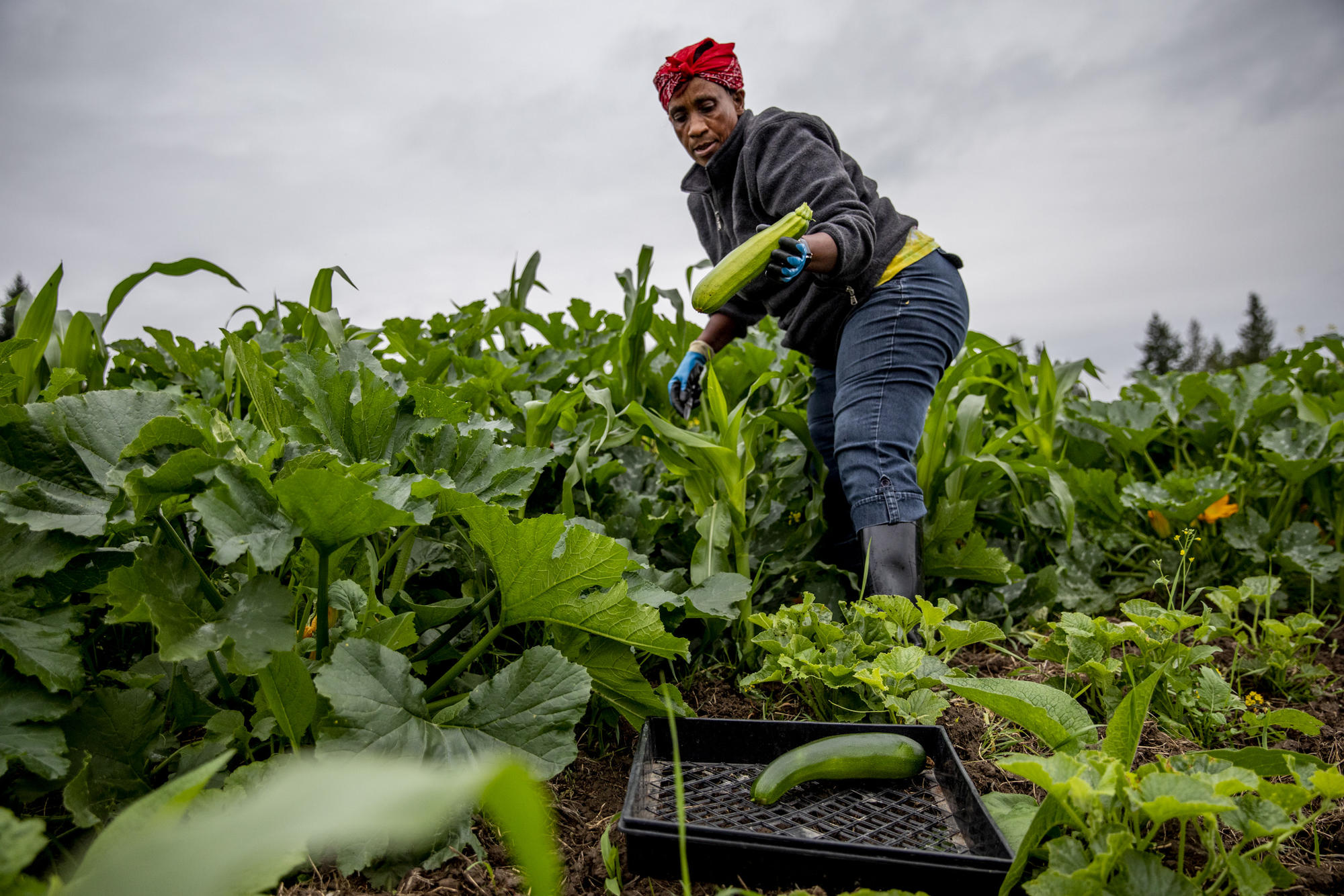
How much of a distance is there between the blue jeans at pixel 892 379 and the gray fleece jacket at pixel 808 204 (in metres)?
0.09

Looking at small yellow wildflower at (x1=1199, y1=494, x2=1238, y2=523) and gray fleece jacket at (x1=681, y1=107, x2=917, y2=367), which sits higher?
gray fleece jacket at (x1=681, y1=107, x2=917, y2=367)

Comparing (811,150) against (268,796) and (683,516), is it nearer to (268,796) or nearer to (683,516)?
(683,516)

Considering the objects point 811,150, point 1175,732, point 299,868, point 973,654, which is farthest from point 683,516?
point 299,868

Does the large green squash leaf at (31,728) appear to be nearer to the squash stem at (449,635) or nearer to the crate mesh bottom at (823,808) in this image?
the squash stem at (449,635)

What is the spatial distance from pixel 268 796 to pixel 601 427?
1.65 metres

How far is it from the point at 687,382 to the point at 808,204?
735 millimetres

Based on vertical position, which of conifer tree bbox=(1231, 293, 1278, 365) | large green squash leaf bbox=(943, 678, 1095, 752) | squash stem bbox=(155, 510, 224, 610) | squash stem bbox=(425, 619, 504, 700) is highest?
conifer tree bbox=(1231, 293, 1278, 365)

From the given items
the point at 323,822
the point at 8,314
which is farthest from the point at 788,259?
the point at 8,314

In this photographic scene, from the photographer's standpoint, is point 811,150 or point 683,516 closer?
point 811,150

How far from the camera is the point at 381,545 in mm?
1704

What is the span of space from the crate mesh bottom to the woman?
62 cm

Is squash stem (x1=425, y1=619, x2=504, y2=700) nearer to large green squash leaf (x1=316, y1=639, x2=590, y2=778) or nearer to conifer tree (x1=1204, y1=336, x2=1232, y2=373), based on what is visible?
large green squash leaf (x1=316, y1=639, x2=590, y2=778)

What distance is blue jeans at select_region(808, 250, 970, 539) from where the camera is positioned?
1982 millimetres

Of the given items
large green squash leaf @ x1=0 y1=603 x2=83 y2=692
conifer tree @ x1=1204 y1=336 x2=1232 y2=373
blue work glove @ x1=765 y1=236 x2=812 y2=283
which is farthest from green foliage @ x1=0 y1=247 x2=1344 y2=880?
conifer tree @ x1=1204 y1=336 x2=1232 y2=373
